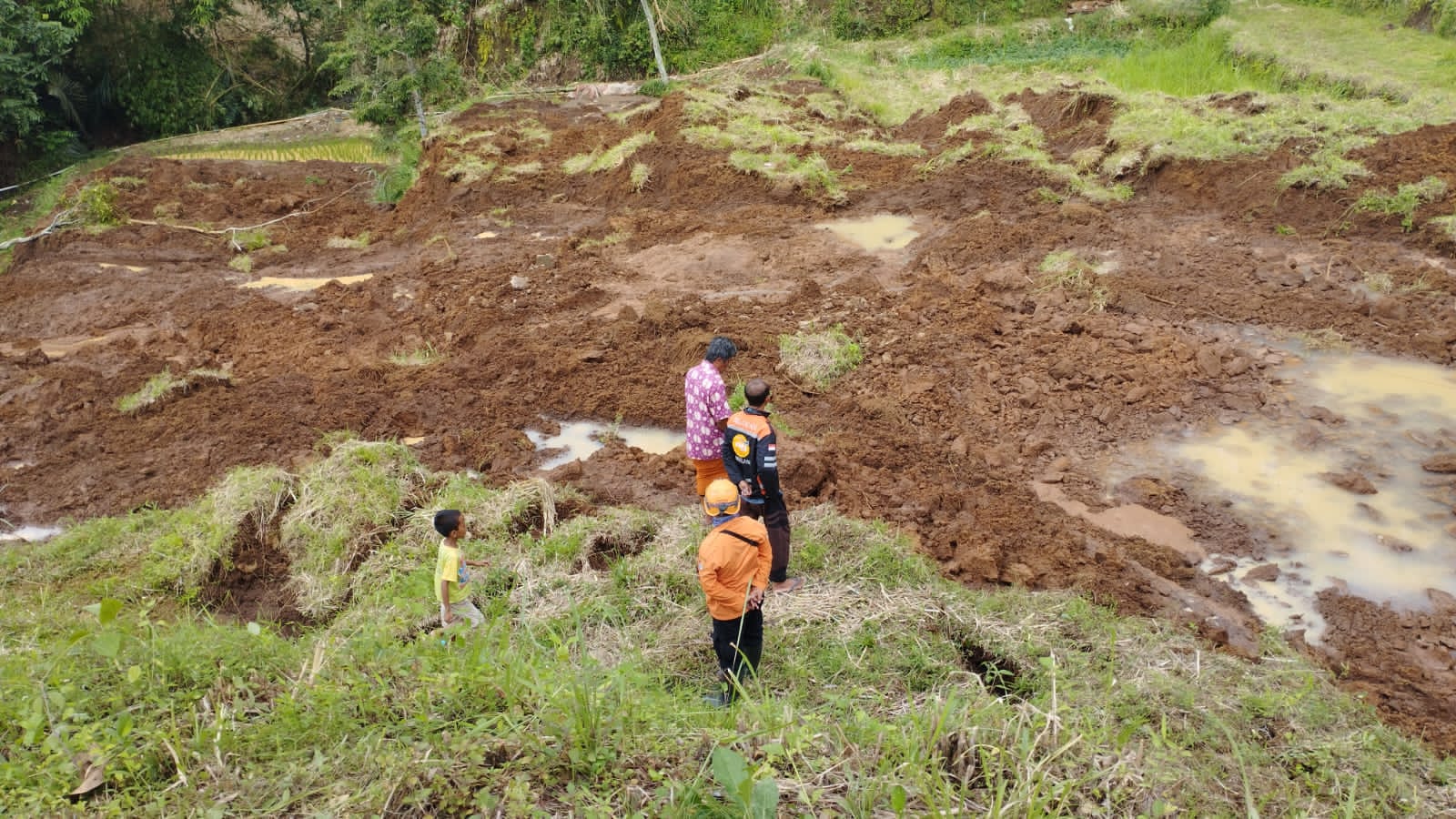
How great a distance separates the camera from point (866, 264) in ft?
36.0

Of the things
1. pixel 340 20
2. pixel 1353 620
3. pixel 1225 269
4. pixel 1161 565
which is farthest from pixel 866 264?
pixel 340 20

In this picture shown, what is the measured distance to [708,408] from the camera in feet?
17.6

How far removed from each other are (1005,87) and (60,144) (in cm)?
2149

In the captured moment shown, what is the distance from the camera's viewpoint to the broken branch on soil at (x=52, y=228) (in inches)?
588

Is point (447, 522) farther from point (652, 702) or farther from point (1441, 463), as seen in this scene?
point (1441, 463)

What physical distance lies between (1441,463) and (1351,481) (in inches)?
28.8

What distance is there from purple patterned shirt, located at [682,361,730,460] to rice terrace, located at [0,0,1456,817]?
71 centimetres

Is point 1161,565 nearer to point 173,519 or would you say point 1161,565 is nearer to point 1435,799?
point 1435,799

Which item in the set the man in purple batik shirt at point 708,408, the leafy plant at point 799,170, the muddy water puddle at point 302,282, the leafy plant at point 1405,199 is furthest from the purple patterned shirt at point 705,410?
the leafy plant at point 1405,199

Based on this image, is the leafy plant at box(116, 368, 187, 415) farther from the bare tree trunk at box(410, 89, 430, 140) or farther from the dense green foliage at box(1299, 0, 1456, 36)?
the dense green foliage at box(1299, 0, 1456, 36)

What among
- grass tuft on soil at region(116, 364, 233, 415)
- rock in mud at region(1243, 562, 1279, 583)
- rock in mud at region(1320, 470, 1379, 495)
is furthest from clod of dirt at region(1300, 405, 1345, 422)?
grass tuft on soil at region(116, 364, 233, 415)

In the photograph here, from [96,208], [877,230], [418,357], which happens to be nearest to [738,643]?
[418,357]

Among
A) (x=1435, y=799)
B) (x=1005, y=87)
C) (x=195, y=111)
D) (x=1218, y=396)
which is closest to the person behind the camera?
(x=1435, y=799)

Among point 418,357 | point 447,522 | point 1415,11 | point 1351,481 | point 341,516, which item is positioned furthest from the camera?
point 1415,11
